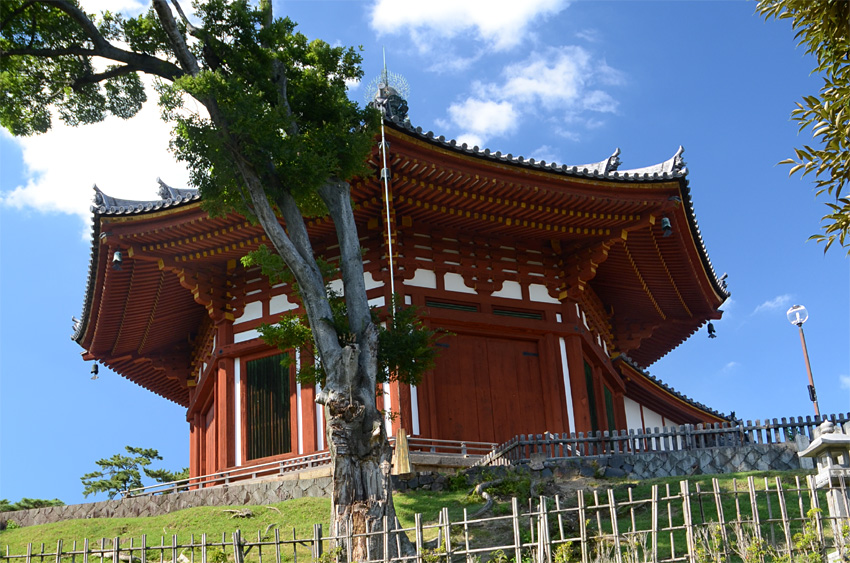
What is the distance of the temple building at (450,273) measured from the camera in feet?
57.2

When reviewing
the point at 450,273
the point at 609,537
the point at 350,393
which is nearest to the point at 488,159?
the point at 450,273

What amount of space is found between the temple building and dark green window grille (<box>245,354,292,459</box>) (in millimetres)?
29

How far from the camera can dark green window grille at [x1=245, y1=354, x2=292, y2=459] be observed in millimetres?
18672

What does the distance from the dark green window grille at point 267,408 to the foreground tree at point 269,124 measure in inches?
267

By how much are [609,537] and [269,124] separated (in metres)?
6.36

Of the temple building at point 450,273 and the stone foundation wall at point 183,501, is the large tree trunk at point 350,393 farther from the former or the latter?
the stone foundation wall at point 183,501

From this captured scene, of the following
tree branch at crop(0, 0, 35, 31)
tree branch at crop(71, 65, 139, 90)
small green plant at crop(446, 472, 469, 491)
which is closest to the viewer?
tree branch at crop(0, 0, 35, 31)

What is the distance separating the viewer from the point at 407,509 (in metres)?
13.8

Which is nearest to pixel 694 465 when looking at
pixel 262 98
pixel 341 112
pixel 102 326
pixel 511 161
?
pixel 511 161

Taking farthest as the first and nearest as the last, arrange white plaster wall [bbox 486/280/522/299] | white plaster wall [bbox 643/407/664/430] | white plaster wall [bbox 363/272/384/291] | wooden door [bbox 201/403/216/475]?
white plaster wall [bbox 643/407/664/430], wooden door [bbox 201/403/216/475], white plaster wall [bbox 486/280/522/299], white plaster wall [bbox 363/272/384/291]

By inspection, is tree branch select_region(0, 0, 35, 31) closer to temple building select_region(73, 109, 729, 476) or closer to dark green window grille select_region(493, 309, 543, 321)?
temple building select_region(73, 109, 729, 476)

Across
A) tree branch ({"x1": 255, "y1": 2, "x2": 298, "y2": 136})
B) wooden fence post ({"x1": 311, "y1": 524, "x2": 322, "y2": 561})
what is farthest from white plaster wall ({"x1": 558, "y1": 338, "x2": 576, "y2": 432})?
wooden fence post ({"x1": 311, "y1": 524, "x2": 322, "y2": 561})

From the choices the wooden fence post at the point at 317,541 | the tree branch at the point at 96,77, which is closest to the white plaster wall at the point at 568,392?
the wooden fence post at the point at 317,541

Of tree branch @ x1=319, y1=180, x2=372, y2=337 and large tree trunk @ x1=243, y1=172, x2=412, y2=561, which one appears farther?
tree branch @ x1=319, y1=180, x2=372, y2=337
